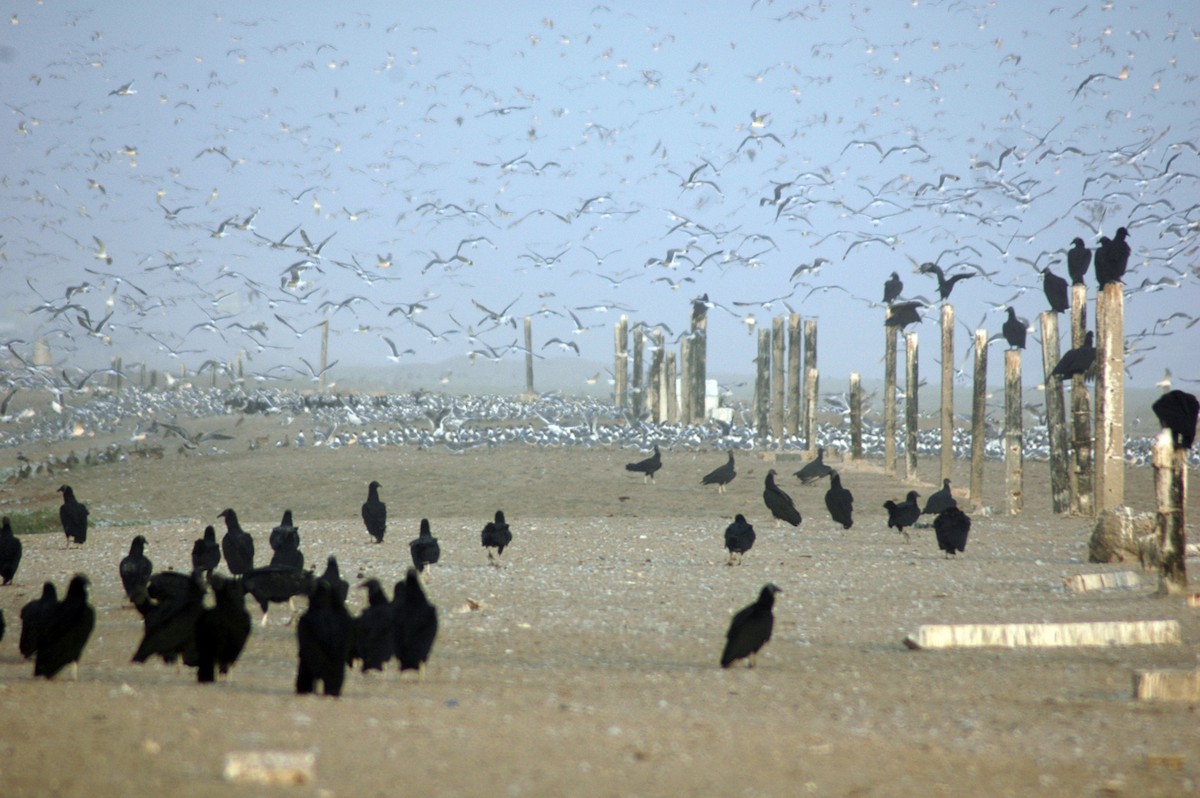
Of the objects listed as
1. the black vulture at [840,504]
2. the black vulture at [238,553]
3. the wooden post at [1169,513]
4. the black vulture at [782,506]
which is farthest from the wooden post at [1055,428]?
the black vulture at [238,553]

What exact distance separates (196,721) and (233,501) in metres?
18.7

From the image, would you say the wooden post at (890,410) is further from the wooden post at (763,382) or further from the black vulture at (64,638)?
the black vulture at (64,638)

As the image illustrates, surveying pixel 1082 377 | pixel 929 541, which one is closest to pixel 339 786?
pixel 929 541

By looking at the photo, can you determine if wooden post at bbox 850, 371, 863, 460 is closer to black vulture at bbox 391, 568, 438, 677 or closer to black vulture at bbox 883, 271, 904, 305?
black vulture at bbox 883, 271, 904, 305

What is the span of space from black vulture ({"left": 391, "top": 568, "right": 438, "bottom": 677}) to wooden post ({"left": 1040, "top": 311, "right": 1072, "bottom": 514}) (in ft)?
46.9

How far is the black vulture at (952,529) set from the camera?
13.9 meters

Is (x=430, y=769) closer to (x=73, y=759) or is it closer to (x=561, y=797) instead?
(x=561, y=797)

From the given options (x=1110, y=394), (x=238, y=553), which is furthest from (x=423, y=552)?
(x=1110, y=394)

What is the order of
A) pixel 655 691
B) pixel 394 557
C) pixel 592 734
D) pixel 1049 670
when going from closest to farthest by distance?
1. pixel 592 734
2. pixel 655 691
3. pixel 1049 670
4. pixel 394 557

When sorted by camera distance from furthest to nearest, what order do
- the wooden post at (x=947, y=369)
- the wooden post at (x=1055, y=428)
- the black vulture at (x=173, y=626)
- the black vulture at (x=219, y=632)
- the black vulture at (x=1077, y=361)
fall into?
the wooden post at (x=947, y=369) < the wooden post at (x=1055, y=428) < the black vulture at (x=1077, y=361) < the black vulture at (x=173, y=626) < the black vulture at (x=219, y=632)

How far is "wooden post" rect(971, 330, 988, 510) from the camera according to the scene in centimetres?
2008

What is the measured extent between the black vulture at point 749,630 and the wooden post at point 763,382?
29.7m

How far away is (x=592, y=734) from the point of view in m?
5.57

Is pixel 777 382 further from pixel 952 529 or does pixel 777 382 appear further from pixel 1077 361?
pixel 952 529
